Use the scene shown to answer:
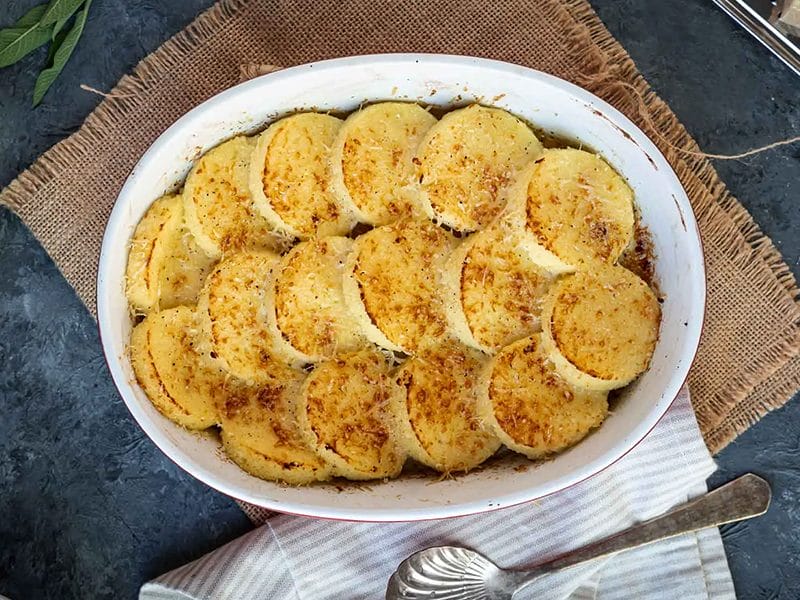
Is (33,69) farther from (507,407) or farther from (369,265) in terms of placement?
(507,407)

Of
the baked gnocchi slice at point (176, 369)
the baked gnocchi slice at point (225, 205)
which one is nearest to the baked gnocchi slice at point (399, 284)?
the baked gnocchi slice at point (225, 205)

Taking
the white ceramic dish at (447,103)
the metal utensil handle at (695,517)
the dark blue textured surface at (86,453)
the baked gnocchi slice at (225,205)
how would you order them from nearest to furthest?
1. the white ceramic dish at (447,103)
2. the baked gnocchi slice at (225,205)
3. the metal utensil handle at (695,517)
4. the dark blue textured surface at (86,453)

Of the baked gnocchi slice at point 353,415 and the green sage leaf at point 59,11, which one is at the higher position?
the green sage leaf at point 59,11

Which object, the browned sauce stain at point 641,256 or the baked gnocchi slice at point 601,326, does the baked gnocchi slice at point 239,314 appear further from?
the browned sauce stain at point 641,256

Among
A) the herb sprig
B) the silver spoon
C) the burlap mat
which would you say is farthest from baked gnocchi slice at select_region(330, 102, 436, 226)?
the silver spoon

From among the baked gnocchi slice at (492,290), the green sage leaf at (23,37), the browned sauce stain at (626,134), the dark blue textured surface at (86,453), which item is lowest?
the dark blue textured surface at (86,453)

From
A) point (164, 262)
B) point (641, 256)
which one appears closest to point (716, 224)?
point (641, 256)

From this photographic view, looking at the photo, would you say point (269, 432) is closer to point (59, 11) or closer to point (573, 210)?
point (573, 210)
